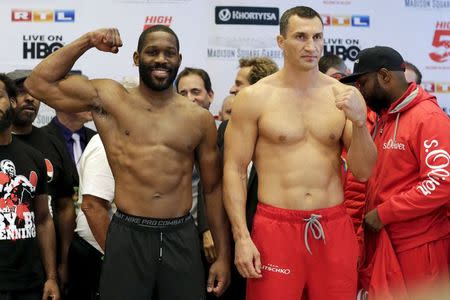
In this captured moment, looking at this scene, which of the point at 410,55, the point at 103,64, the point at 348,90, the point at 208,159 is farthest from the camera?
the point at 410,55

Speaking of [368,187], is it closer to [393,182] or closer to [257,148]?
[393,182]

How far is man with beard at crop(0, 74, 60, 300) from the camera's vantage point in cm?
281

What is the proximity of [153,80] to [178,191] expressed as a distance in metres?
0.45

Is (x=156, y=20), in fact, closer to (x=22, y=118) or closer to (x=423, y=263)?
(x=22, y=118)

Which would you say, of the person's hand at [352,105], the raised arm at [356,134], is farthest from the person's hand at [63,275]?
the person's hand at [352,105]

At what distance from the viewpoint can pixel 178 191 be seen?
2.75 m

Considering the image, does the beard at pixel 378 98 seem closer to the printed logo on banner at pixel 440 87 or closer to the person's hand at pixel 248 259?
the person's hand at pixel 248 259

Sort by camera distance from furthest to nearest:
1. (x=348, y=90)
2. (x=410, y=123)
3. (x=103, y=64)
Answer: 1. (x=103, y=64)
2. (x=410, y=123)
3. (x=348, y=90)

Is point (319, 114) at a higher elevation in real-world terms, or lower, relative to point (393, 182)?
higher

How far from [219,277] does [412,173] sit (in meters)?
0.97

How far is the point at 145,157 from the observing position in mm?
2689

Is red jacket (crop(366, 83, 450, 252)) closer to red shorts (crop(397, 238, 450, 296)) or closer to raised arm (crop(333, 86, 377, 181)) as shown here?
red shorts (crop(397, 238, 450, 296))

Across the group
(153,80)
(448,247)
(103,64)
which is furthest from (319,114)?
(103,64)

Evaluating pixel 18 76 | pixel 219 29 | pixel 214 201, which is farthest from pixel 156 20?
pixel 214 201
